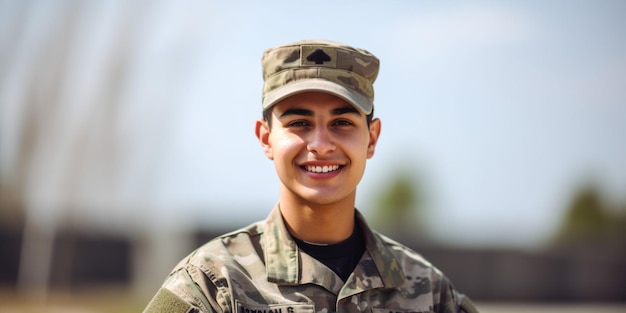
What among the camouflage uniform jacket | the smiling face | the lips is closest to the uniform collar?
the camouflage uniform jacket

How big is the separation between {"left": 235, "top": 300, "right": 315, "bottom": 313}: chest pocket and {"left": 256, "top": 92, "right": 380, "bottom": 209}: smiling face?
0.41 m

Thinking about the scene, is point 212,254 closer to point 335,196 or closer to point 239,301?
point 239,301

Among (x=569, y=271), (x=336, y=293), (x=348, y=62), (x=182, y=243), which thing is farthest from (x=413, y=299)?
(x=569, y=271)

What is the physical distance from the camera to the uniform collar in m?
2.77

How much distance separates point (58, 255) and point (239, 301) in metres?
15.7

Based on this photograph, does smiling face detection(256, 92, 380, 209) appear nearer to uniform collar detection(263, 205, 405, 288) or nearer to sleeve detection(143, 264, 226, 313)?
uniform collar detection(263, 205, 405, 288)

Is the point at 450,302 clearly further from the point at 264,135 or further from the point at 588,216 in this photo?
A: the point at 588,216

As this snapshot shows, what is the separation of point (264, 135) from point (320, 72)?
0.37 m

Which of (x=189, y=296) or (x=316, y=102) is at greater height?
(x=316, y=102)

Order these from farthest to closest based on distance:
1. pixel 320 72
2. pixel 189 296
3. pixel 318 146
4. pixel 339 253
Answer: pixel 339 253 → pixel 320 72 → pixel 318 146 → pixel 189 296

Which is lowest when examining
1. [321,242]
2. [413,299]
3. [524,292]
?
[524,292]

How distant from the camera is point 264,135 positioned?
2.96m

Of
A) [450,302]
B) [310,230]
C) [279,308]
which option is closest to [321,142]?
[310,230]

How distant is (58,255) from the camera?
17.1 metres
